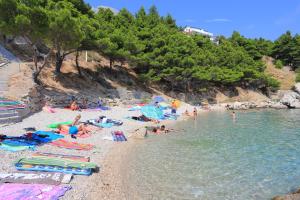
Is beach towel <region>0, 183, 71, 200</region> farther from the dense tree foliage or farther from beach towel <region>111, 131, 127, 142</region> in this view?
the dense tree foliage

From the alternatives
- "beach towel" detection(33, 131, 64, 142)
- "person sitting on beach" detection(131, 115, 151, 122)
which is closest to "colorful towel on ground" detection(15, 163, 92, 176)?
"beach towel" detection(33, 131, 64, 142)

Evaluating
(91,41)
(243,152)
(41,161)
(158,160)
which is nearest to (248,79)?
(91,41)

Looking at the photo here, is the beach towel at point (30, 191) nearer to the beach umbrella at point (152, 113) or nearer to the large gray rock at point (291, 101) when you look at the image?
the beach umbrella at point (152, 113)

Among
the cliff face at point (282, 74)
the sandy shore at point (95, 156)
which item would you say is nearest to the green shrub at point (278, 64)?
the cliff face at point (282, 74)

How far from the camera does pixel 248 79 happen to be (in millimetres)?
68938

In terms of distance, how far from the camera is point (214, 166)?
17.0 m

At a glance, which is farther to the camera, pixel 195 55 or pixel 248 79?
pixel 248 79

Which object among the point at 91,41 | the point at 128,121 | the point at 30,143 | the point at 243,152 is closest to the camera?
the point at 30,143

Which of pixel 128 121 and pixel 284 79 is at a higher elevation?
pixel 284 79

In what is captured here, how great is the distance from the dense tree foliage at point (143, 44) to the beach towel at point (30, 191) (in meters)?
21.8

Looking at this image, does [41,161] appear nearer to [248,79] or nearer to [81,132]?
[81,132]

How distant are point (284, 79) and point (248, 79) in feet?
64.9

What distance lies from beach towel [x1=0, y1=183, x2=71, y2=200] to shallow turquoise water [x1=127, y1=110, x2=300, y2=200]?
9.10 feet

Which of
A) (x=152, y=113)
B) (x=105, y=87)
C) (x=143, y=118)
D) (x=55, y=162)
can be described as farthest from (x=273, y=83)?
(x=55, y=162)
